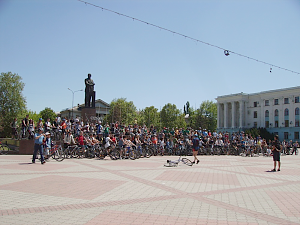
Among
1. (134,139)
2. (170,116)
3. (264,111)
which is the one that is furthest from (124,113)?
(134,139)

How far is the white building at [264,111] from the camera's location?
78938 mm

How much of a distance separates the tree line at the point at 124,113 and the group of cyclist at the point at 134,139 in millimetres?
37515

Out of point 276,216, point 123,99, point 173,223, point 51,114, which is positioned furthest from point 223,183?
point 51,114

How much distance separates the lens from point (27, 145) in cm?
2095

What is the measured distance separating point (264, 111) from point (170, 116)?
31715 mm

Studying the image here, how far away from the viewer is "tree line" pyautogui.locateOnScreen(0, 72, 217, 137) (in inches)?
2302

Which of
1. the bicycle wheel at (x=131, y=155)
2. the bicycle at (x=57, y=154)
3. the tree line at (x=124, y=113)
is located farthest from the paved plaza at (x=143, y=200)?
the tree line at (x=124, y=113)

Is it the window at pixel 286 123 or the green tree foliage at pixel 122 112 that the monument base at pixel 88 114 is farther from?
the window at pixel 286 123

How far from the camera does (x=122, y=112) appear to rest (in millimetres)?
88125

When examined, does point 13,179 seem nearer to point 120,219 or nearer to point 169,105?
point 120,219

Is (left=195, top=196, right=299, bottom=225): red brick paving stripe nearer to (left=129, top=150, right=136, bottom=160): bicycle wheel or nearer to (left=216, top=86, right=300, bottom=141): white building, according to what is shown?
(left=129, top=150, right=136, bottom=160): bicycle wheel

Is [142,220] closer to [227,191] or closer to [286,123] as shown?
[227,191]

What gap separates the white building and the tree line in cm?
670

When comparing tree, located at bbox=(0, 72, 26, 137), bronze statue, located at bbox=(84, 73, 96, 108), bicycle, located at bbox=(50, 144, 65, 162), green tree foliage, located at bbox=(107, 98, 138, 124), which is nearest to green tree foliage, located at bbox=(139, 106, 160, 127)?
green tree foliage, located at bbox=(107, 98, 138, 124)
